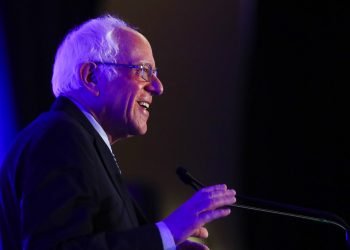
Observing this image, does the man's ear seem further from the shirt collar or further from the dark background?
the dark background

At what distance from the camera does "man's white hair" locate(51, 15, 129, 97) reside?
4.54ft

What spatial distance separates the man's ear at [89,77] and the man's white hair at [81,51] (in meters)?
0.01

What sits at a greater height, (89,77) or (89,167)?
(89,77)

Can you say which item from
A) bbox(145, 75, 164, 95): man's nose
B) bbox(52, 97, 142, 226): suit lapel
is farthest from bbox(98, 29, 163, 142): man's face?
bbox(52, 97, 142, 226): suit lapel

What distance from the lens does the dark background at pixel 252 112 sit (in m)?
2.12

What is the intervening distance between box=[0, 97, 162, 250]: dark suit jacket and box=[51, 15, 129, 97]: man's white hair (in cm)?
19

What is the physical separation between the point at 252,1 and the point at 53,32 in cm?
101

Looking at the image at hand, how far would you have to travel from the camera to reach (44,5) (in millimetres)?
1918

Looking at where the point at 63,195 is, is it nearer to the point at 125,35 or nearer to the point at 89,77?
the point at 89,77

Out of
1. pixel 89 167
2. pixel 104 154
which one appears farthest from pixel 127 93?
pixel 89 167

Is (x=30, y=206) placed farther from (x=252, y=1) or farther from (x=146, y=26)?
(x=252, y=1)

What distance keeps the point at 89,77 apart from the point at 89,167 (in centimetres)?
41

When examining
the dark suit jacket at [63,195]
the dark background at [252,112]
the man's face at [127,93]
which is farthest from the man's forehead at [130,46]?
the dark background at [252,112]

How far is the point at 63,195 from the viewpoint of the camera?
984 millimetres
